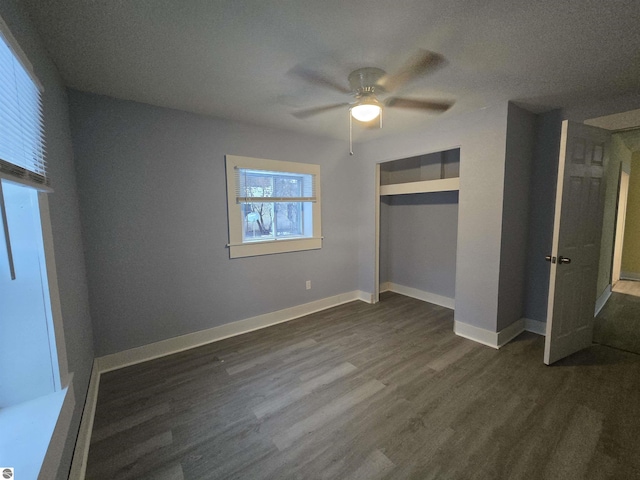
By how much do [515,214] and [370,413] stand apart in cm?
240

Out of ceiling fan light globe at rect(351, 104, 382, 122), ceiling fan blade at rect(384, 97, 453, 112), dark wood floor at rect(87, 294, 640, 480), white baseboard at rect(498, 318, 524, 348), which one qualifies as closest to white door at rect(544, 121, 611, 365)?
dark wood floor at rect(87, 294, 640, 480)

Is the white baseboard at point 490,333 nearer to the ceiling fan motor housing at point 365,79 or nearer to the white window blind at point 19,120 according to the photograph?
the ceiling fan motor housing at point 365,79

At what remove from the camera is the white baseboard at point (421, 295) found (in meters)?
3.76

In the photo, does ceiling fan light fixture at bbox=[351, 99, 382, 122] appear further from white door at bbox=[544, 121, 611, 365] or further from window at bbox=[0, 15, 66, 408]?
window at bbox=[0, 15, 66, 408]

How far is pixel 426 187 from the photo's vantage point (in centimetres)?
346

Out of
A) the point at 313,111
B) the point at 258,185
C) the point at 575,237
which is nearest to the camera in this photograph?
the point at 575,237

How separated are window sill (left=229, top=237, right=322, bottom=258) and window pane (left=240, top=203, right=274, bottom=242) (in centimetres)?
10

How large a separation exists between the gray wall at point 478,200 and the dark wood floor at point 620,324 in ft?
4.16

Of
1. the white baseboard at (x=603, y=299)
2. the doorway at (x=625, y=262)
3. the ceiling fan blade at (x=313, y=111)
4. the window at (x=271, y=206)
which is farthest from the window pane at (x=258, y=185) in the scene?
the white baseboard at (x=603, y=299)

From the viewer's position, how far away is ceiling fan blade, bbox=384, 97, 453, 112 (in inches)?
92.3

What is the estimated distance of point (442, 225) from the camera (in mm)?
3762

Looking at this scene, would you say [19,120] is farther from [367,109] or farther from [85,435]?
[367,109]

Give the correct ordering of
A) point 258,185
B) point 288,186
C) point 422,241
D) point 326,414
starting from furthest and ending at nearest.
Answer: point 422,241, point 288,186, point 258,185, point 326,414

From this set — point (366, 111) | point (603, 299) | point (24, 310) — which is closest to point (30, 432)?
point (24, 310)
